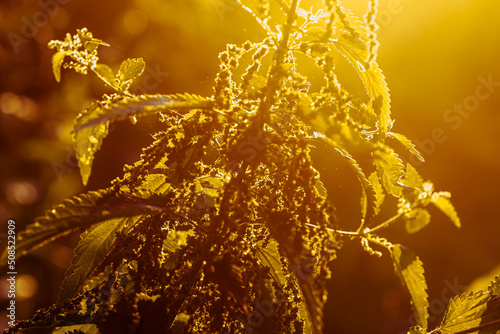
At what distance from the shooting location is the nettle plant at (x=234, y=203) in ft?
4.49

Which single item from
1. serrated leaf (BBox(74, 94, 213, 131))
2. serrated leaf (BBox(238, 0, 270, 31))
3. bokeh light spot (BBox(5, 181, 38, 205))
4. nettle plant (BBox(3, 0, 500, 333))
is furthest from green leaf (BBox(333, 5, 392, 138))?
bokeh light spot (BBox(5, 181, 38, 205))

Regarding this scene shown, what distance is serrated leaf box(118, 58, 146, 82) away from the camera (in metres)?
1.63

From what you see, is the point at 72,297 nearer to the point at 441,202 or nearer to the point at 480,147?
the point at 441,202

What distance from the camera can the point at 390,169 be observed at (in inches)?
64.6

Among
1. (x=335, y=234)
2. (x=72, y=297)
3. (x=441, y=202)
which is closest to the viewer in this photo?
(x=441, y=202)

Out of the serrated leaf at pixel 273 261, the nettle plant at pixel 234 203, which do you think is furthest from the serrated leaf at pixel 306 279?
the serrated leaf at pixel 273 261

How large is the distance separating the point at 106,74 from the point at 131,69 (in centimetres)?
10

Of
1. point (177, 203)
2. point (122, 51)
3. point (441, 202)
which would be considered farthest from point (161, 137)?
point (441, 202)

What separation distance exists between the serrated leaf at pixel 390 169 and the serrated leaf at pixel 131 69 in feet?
2.86

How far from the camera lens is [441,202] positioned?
1.30 m

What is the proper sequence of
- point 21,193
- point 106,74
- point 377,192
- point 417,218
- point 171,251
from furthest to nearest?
1. point 171,251
2. point 377,192
3. point 106,74
4. point 417,218
5. point 21,193

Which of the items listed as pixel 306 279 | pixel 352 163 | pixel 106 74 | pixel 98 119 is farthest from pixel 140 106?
pixel 352 163

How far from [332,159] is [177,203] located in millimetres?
727

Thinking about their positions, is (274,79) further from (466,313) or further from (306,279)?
(466,313)
